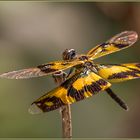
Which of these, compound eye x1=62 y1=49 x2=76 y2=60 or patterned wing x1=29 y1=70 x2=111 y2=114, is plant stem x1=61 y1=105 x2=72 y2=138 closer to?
patterned wing x1=29 y1=70 x2=111 y2=114

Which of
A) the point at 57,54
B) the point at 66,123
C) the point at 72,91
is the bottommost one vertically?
the point at 66,123

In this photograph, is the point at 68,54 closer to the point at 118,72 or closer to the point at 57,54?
the point at 118,72

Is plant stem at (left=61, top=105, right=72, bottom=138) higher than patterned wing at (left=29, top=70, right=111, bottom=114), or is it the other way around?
patterned wing at (left=29, top=70, right=111, bottom=114)

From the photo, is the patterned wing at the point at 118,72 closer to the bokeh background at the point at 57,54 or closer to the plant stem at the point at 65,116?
the plant stem at the point at 65,116

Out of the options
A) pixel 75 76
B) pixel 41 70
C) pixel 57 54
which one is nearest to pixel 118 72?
pixel 75 76

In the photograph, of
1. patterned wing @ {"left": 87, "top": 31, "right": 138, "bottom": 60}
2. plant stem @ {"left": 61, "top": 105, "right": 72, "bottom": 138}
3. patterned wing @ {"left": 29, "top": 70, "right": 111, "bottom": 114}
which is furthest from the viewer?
patterned wing @ {"left": 87, "top": 31, "right": 138, "bottom": 60}

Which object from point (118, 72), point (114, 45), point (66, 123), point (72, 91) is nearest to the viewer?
point (66, 123)

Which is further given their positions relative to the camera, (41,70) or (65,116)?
(41,70)

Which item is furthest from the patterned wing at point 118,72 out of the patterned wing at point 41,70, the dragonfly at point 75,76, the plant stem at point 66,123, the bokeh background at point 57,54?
the bokeh background at point 57,54

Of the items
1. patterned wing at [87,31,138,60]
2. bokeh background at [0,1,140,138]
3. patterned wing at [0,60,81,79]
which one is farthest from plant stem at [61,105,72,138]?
bokeh background at [0,1,140,138]
